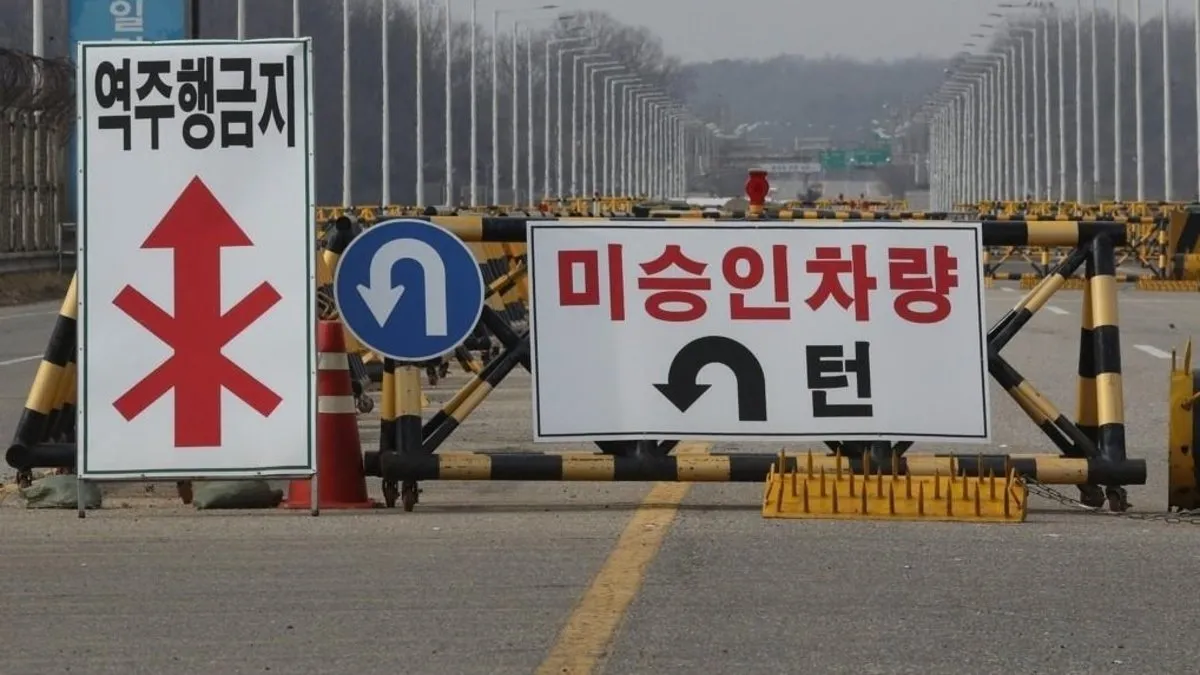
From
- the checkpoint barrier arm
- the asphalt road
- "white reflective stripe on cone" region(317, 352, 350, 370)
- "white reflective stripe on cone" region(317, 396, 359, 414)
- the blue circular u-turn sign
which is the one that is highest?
the blue circular u-turn sign

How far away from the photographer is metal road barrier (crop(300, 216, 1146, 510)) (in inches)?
409

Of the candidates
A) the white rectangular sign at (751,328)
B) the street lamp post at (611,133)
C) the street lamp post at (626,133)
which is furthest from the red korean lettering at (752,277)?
the street lamp post at (626,133)

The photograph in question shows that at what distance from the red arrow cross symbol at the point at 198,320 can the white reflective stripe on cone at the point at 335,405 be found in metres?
0.88

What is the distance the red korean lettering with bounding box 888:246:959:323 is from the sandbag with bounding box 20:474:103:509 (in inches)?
133

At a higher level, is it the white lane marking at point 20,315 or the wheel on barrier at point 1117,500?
the white lane marking at point 20,315

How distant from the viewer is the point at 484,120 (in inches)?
6353

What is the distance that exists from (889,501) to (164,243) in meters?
2.91

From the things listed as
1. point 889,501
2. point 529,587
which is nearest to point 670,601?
point 529,587

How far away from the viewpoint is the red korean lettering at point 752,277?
10.5m

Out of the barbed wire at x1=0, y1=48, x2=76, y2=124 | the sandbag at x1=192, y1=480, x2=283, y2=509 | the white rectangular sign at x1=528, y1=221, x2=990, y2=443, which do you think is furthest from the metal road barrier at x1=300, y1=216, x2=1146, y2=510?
the barbed wire at x1=0, y1=48, x2=76, y2=124

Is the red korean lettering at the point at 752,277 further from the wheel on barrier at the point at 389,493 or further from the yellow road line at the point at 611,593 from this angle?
the wheel on barrier at the point at 389,493

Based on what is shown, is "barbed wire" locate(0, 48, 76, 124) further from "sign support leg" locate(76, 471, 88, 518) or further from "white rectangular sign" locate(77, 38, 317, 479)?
"white rectangular sign" locate(77, 38, 317, 479)

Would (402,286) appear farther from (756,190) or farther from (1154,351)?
(1154,351)

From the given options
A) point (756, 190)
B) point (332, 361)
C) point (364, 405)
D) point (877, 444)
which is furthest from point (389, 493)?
point (756, 190)
